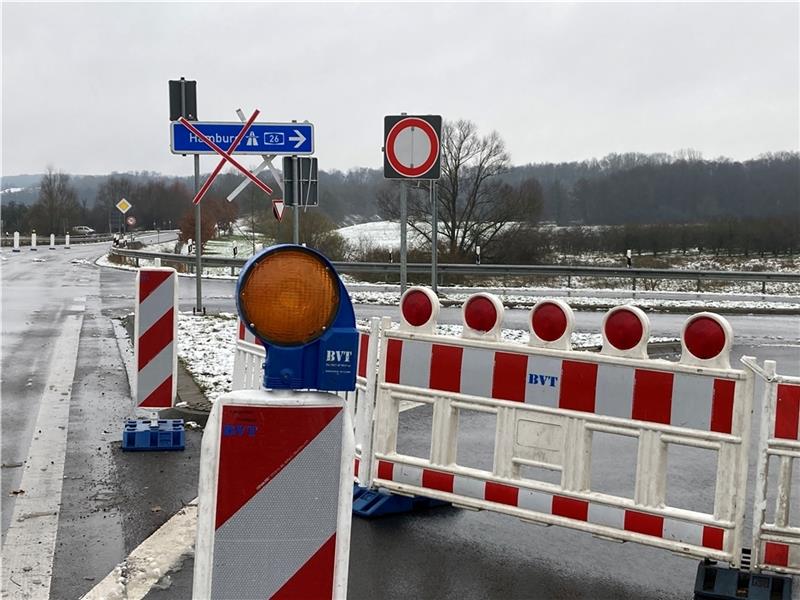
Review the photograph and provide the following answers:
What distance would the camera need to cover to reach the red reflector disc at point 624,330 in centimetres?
505

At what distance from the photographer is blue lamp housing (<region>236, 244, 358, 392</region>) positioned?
2561mm

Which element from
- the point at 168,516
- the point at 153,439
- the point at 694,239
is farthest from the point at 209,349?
the point at 694,239

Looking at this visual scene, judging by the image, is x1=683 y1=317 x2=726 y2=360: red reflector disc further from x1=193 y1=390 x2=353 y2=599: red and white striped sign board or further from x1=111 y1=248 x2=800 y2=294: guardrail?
x1=111 y1=248 x2=800 y2=294: guardrail

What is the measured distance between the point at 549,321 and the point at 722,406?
3.56 ft

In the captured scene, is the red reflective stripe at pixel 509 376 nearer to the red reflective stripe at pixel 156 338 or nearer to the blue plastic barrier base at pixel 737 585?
the blue plastic barrier base at pixel 737 585

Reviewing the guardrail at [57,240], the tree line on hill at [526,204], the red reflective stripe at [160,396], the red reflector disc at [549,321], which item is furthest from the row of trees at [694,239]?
the red reflector disc at [549,321]

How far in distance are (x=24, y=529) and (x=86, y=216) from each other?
4444 inches

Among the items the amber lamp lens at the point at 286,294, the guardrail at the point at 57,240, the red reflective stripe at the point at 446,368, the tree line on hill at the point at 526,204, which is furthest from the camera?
the guardrail at the point at 57,240

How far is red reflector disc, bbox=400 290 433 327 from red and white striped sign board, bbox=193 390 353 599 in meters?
3.30

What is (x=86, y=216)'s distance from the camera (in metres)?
112

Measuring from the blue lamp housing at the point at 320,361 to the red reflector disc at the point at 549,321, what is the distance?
2.91 metres

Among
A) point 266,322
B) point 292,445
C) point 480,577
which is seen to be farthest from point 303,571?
point 480,577

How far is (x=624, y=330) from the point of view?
509cm

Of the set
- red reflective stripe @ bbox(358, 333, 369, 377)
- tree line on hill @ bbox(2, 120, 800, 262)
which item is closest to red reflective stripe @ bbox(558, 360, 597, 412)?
red reflective stripe @ bbox(358, 333, 369, 377)
